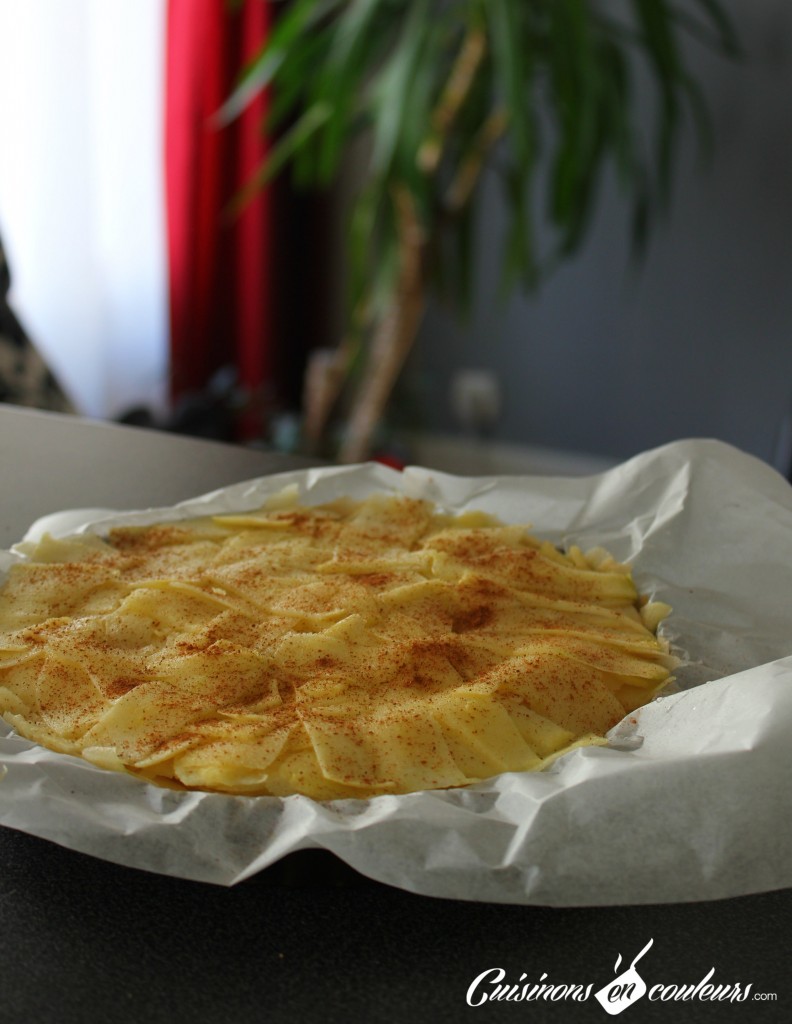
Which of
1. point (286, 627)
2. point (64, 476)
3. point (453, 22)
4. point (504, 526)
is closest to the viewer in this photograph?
point (286, 627)

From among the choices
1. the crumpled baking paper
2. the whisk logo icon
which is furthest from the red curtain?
the whisk logo icon

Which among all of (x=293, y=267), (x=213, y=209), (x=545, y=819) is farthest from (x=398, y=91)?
(x=545, y=819)

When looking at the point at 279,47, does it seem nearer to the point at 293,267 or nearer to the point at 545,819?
the point at 293,267

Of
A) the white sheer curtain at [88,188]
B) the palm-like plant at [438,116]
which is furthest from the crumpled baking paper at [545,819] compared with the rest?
Result: the white sheer curtain at [88,188]

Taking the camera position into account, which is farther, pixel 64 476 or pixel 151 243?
pixel 151 243

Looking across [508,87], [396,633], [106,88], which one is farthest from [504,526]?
[106,88]

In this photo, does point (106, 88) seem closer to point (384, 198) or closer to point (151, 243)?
point (151, 243)

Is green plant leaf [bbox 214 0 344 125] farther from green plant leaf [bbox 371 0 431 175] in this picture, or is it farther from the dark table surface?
the dark table surface
